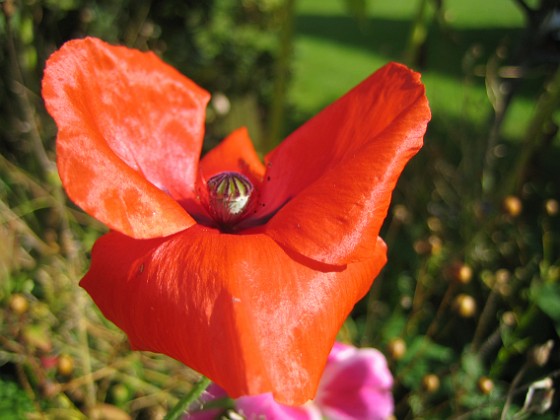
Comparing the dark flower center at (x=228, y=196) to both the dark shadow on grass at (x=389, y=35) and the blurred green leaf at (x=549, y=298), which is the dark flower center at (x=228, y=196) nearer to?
the blurred green leaf at (x=549, y=298)

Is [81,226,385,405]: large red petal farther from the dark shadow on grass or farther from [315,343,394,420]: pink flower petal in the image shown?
the dark shadow on grass

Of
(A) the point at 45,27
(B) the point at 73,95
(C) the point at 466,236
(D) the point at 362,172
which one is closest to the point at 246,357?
(D) the point at 362,172

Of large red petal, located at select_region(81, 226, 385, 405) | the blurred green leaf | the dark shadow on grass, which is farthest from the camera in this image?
the dark shadow on grass

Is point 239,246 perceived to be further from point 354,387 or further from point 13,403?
point 13,403

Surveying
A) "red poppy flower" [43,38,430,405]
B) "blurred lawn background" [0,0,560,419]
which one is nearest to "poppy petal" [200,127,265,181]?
"red poppy flower" [43,38,430,405]

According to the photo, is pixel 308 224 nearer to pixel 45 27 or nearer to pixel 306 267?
pixel 306 267

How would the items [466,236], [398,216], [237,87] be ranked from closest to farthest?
1. [398,216]
2. [466,236]
3. [237,87]

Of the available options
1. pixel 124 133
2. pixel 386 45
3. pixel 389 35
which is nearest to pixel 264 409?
pixel 124 133
